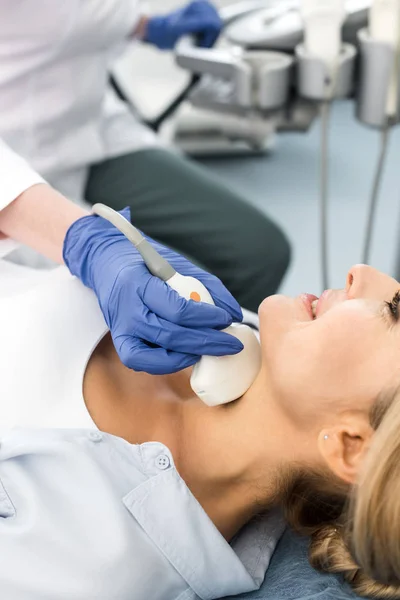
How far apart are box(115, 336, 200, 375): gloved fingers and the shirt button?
0.13 metres

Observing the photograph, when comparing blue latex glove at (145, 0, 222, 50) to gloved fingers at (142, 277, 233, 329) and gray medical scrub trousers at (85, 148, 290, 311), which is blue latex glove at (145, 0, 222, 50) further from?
gloved fingers at (142, 277, 233, 329)

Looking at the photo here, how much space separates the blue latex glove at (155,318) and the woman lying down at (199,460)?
0.08 meters

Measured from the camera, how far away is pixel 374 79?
5.15 feet

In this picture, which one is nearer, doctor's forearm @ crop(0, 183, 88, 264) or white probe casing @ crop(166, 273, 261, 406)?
white probe casing @ crop(166, 273, 261, 406)

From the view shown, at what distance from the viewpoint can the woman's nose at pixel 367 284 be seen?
1129 millimetres

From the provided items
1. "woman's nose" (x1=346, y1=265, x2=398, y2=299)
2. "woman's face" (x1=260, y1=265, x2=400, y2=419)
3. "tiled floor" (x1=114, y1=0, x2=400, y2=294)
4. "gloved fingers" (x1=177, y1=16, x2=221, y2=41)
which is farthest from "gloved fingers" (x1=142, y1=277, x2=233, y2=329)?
"tiled floor" (x1=114, y1=0, x2=400, y2=294)

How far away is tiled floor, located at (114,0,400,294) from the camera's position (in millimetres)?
2754

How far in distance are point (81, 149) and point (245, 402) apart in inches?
36.3

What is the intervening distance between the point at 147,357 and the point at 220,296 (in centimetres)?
17

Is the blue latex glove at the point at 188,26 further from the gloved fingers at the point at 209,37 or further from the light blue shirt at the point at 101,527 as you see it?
the light blue shirt at the point at 101,527

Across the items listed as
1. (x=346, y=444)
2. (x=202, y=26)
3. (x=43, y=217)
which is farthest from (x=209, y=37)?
(x=346, y=444)

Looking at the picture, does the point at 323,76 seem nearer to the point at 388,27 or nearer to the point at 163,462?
the point at 388,27

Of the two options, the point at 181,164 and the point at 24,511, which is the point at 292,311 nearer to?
the point at 24,511

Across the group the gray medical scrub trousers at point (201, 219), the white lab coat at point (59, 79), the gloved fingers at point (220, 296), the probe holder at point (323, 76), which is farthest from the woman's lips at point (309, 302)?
the white lab coat at point (59, 79)
